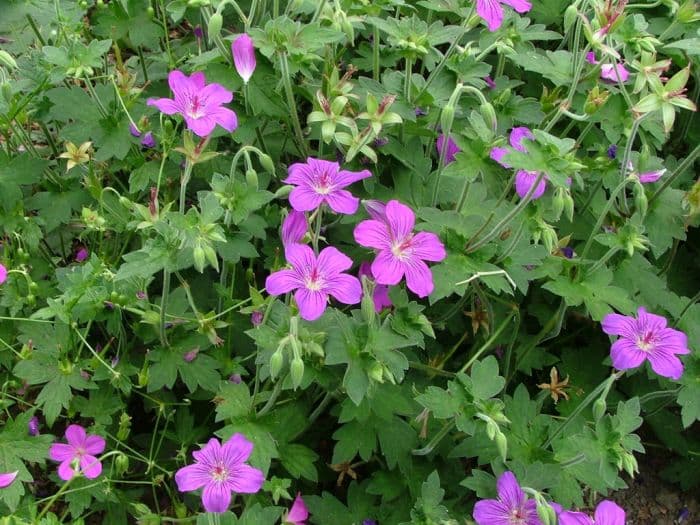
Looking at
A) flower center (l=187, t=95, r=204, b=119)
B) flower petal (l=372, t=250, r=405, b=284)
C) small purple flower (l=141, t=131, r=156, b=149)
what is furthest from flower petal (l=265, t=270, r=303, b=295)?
small purple flower (l=141, t=131, r=156, b=149)

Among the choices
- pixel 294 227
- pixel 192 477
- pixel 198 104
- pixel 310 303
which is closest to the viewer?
pixel 310 303

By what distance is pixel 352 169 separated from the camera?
88.4 inches

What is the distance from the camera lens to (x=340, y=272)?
174 cm

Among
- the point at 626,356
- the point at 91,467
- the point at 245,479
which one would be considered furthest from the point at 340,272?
the point at 91,467

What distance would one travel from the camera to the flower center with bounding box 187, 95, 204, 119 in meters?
1.95

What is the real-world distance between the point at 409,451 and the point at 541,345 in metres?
0.88

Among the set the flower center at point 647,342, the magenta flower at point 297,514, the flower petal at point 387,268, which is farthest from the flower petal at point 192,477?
the flower center at point 647,342

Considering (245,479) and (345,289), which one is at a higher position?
(345,289)

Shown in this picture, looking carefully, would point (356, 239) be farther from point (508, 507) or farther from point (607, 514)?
point (607, 514)

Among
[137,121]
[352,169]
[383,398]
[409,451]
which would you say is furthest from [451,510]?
[137,121]

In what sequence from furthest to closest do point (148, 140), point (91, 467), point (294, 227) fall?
point (148, 140) < point (91, 467) < point (294, 227)

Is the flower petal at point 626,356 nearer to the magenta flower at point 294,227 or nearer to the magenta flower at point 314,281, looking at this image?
the magenta flower at point 314,281

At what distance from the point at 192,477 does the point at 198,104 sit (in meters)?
0.94

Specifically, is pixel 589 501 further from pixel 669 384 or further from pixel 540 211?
pixel 540 211
